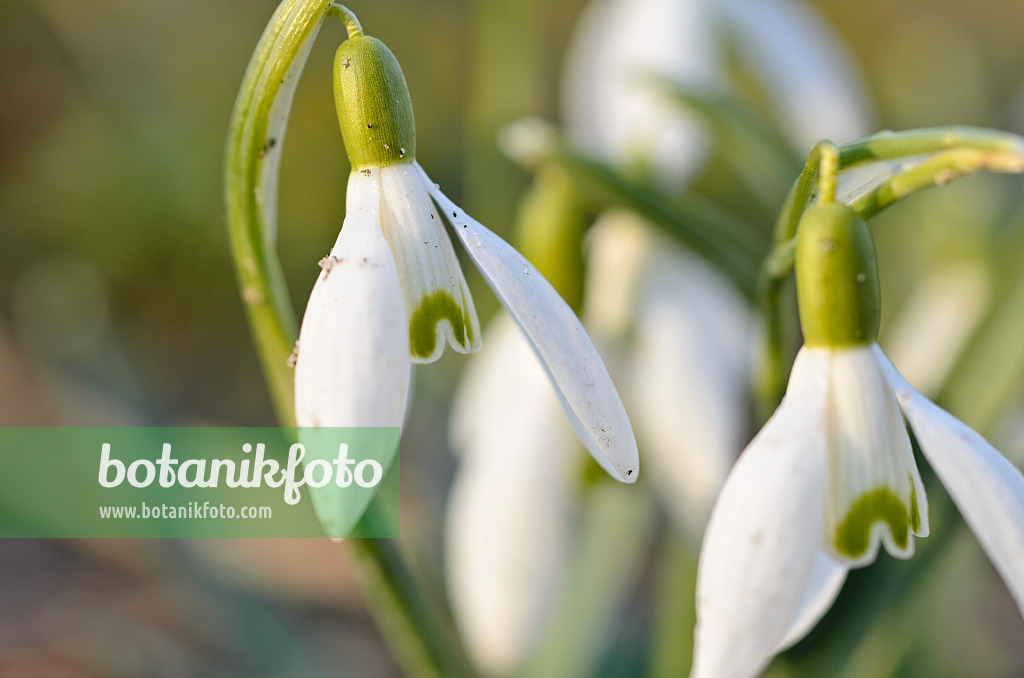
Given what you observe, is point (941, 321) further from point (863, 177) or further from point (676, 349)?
point (863, 177)

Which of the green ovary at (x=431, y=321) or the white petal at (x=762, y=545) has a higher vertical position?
the green ovary at (x=431, y=321)

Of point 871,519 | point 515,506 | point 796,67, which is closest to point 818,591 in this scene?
point 871,519

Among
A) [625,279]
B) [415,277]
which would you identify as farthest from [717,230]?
[415,277]

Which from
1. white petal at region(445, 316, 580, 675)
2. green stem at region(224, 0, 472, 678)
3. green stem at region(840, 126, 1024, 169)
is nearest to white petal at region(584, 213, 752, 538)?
white petal at region(445, 316, 580, 675)

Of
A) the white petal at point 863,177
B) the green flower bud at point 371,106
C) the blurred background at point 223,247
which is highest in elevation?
the green flower bud at point 371,106

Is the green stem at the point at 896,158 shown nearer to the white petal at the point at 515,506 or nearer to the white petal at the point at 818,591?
the white petal at the point at 818,591

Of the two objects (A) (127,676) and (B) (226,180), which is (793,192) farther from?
(A) (127,676)

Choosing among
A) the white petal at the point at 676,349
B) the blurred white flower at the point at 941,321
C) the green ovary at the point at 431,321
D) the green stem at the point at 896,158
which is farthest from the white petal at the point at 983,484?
the blurred white flower at the point at 941,321
